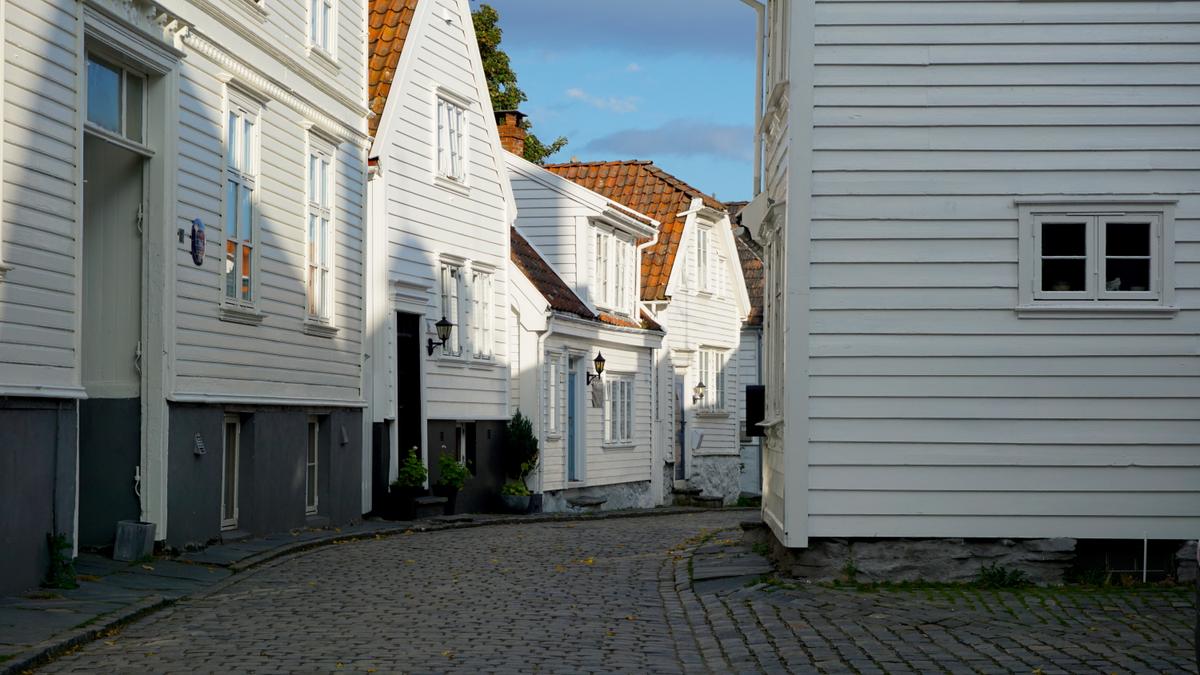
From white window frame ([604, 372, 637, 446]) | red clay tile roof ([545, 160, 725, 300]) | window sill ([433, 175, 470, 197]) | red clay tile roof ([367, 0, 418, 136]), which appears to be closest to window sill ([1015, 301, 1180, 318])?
red clay tile roof ([367, 0, 418, 136])

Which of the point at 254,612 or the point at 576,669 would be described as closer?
the point at 576,669

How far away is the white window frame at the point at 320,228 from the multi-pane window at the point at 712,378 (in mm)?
18651

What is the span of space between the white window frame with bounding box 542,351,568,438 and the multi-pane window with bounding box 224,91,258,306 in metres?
11.1

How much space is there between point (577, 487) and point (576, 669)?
66.0 feet

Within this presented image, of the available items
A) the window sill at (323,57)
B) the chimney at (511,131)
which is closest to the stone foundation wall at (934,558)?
the window sill at (323,57)

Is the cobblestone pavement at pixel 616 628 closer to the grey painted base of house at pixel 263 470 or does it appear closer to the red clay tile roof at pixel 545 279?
the grey painted base of house at pixel 263 470

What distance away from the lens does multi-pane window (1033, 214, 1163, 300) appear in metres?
12.0

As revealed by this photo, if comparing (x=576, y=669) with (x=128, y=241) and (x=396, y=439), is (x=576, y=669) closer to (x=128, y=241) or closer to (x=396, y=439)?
(x=128, y=241)

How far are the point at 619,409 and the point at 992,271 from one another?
19.6 metres

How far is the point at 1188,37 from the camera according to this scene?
12.1 metres

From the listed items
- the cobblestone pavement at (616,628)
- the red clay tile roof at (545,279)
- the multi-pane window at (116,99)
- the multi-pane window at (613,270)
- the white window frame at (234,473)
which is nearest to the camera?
the cobblestone pavement at (616,628)

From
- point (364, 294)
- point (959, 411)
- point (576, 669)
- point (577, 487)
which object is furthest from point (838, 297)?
point (577, 487)

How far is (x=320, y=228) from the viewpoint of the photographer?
1861 cm

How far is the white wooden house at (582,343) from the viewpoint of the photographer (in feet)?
87.1
